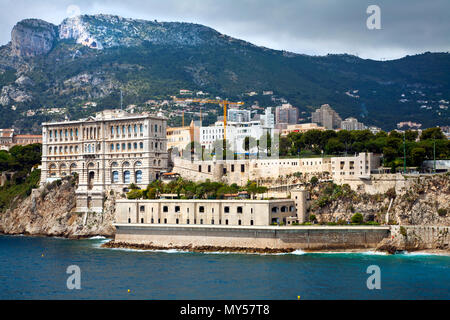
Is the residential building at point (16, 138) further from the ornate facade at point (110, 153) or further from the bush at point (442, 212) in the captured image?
the bush at point (442, 212)

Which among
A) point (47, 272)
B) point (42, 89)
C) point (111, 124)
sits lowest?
point (47, 272)

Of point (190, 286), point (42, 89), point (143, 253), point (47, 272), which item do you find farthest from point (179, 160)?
point (42, 89)

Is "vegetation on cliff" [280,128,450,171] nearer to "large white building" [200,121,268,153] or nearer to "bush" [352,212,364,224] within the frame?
"bush" [352,212,364,224]

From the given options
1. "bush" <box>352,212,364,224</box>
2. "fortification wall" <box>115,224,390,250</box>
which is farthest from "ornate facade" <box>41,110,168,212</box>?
"bush" <box>352,212,364,224</box>

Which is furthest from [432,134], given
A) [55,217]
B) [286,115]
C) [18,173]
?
[286,115]
